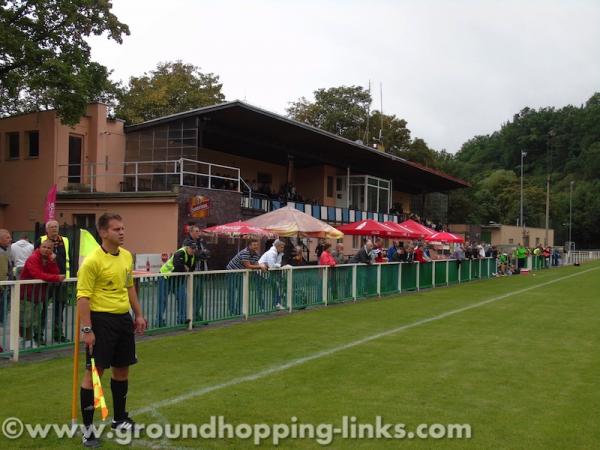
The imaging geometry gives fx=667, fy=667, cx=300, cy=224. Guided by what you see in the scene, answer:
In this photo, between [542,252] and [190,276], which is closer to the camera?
[190,276]

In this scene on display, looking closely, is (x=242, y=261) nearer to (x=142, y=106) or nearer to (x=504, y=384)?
(x=504, y=384)

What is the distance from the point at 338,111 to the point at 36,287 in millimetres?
54771

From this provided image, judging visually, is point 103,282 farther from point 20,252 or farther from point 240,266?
point 240,266

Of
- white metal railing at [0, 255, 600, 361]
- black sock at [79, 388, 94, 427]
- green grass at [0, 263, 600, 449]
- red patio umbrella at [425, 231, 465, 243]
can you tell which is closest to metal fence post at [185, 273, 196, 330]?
white metal railing at [0, 255, 600, 361]

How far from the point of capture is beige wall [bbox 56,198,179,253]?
24.5 metres

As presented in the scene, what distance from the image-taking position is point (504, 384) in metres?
7.59

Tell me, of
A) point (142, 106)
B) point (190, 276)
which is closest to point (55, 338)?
point (190, 276)

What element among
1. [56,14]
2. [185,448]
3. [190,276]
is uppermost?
[56,14]

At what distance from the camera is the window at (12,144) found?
97.3 ft

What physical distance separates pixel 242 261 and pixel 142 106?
33135 millimetres

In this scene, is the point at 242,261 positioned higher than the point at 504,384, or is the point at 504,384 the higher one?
the point at 242,261

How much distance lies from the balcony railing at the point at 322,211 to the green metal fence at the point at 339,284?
434 inches

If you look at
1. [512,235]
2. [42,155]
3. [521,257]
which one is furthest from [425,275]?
[512,235]

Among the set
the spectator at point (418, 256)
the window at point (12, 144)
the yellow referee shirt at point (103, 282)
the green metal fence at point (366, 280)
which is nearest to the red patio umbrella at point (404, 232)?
the spectator at point (418, 256)
